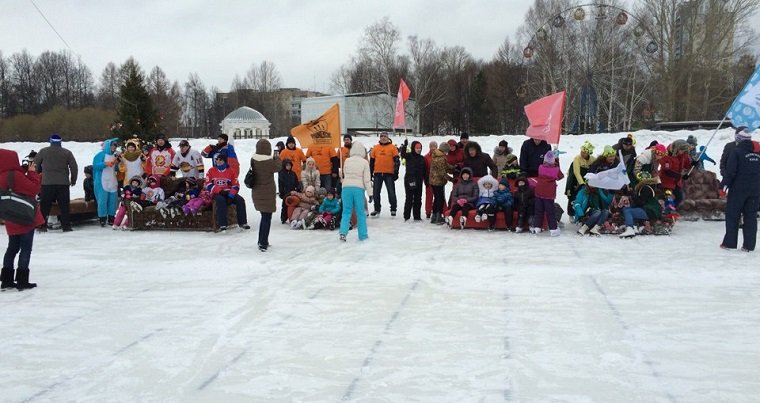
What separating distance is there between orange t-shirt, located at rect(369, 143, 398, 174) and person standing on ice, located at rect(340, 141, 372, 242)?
2750 millimetres

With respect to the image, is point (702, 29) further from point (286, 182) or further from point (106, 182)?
point (106, 182)

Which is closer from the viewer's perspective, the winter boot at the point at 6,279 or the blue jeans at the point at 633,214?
the winter boot at the point at 6,279

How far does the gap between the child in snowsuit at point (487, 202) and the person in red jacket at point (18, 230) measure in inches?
252

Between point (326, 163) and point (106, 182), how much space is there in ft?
13.3

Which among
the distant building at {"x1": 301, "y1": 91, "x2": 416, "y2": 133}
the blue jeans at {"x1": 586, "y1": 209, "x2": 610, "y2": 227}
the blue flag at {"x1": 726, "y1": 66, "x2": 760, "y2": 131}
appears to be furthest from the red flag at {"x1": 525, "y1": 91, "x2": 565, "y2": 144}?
the distant building at {"x1": 301, "y1": 91, "x2": 416, "y2": 133}

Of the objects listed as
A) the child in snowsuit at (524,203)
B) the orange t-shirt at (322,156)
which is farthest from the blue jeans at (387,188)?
the child in snowsuit at (524,203)

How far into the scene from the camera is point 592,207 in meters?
9.26

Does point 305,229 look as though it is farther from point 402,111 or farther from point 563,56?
point 563,56

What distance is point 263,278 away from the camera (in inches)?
246

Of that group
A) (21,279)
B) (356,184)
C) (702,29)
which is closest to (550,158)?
(356,184)

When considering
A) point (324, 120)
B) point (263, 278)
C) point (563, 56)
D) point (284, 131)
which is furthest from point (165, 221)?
point (284, 131)

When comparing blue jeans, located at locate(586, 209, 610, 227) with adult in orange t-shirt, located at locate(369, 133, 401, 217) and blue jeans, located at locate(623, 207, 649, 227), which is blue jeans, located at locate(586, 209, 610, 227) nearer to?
blue jeans, located at locate(623, 207, 649, 227)

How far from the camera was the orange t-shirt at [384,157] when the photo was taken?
449 inches

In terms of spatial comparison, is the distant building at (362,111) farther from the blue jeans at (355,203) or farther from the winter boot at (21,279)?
the winter boot at (21,279)
